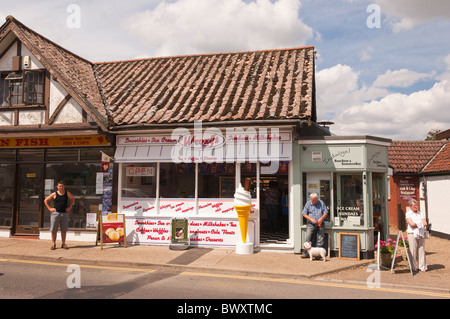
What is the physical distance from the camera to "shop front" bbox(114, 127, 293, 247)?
11.0 meters

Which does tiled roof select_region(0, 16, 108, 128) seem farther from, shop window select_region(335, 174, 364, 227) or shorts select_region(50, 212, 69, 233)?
shop window select_region(335, 174, 364, 227)

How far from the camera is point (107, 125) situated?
11.6m

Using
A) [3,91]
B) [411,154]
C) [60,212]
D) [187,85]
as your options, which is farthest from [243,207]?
[411,154]

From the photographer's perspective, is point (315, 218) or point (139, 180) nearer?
point (315, 218)

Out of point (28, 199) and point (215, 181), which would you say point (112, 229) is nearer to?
point (215, 181)

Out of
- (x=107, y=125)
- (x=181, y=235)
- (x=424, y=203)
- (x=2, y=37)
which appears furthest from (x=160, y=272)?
(x=424, y=203)

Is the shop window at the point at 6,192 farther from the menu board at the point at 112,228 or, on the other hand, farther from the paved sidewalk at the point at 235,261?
the menu board at the point at 112,228

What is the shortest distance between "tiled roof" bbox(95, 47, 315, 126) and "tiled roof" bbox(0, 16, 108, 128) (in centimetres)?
57

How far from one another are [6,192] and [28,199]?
105 cm

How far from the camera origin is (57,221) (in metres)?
11.0

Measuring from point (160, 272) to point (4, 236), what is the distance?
7.93 metres

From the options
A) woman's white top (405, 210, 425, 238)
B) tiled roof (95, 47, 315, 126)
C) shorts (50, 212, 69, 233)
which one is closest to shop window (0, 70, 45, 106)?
tiled roof (95, 47, 315, 126)

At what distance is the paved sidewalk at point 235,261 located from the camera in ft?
26.6
